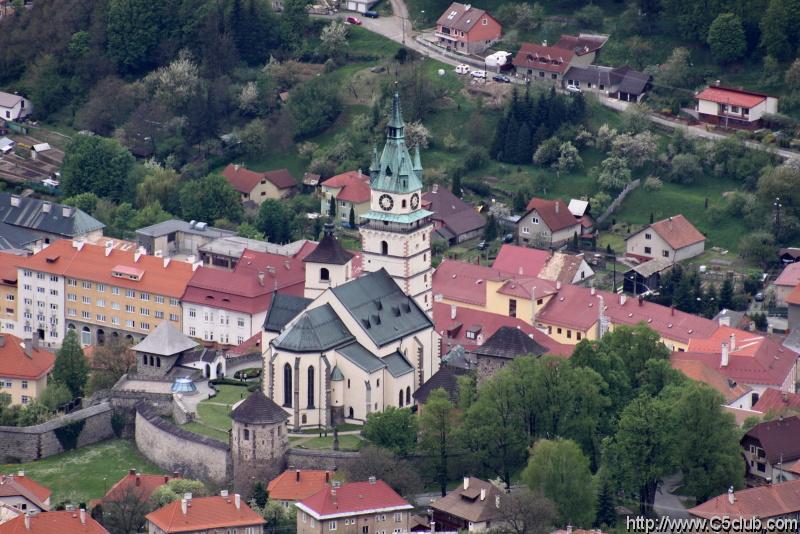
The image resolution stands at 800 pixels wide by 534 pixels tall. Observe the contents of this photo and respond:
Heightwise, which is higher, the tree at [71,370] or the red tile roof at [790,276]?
the red tile roof at [790,276]

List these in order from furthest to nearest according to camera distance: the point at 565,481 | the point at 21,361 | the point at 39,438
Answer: the point at 21,361, the point at 39,438, the point at 565,481

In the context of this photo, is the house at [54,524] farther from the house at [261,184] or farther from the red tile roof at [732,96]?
the red tile roof at [732,96]

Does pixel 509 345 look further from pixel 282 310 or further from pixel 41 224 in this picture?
pixel 41 224

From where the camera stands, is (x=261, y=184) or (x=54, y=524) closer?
(x=54, y=524)

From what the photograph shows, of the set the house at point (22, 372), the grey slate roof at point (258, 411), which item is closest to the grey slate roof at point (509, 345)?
the grey slate roof at point (258, 411)

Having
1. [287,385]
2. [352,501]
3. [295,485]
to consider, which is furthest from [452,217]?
[352,501]

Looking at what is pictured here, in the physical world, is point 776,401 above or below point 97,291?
above

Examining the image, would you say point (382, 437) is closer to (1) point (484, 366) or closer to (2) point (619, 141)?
(1) point (484, 366)
